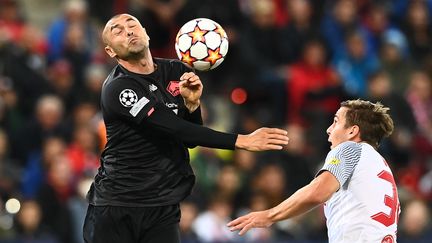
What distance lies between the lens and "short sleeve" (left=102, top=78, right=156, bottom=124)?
630 cm

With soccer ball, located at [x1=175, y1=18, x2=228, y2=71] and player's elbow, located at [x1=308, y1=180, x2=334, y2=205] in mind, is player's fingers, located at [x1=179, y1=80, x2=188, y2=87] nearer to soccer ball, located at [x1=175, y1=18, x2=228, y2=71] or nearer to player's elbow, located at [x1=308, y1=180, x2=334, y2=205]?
soccer ball, located at [x1=175, y1=18, x2=228, y2=71]

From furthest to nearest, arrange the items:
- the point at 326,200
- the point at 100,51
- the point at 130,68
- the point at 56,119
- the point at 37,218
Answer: the point at 100,51
the point at 56,119
the point at 37,218
the point at 130,68
the point at 326,200

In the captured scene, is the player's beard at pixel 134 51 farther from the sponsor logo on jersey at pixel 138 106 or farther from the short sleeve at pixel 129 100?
the sponsor logo on jersey at pixel 138 106

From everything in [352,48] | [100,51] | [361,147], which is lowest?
[361,147]

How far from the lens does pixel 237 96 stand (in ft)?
40.8

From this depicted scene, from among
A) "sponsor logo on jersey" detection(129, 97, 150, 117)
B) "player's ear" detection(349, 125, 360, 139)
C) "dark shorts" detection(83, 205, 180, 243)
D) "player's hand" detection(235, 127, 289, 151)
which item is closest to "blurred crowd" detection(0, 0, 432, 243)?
"dark shorts" detection(83, 205, 180, 243)

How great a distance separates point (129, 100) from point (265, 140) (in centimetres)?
93

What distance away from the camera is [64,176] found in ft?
34.3

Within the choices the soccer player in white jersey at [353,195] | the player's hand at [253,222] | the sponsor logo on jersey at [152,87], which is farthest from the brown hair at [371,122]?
the sponsor logo on jersey at [152,87]

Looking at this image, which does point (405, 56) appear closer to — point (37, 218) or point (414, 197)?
point (414, 197)

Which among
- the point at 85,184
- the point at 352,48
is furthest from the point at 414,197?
the point at 85,184

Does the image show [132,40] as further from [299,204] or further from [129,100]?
[299,204]

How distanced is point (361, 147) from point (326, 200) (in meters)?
0.49

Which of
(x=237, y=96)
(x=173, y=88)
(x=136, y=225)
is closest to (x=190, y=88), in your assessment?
(x=173, y=88)
